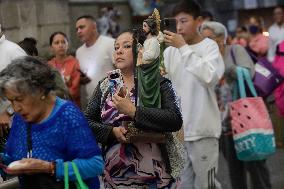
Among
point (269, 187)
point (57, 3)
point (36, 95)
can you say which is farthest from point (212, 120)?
point (57, 3)

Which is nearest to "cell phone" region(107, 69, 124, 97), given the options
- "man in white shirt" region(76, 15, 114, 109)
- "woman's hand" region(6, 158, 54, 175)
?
"woman's hand" region(6, 158, 54, 175)

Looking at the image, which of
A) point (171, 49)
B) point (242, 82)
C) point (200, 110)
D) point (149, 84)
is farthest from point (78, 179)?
point (242, 82)

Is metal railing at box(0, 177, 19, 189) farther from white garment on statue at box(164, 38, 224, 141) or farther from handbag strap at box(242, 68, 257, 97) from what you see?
handbag strap at box(242, 68, 257, 97)

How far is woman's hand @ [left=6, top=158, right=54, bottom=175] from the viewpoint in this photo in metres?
3.09

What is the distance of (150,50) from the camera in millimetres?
3863

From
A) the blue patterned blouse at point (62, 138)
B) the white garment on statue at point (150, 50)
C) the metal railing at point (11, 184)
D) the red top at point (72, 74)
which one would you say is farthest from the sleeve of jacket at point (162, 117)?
the red top at point (72, 74)

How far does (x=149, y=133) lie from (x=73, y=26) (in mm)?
7692

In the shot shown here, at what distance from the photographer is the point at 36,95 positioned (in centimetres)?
320

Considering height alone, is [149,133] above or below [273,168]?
above

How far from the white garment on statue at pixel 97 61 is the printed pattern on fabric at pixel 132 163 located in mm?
3701

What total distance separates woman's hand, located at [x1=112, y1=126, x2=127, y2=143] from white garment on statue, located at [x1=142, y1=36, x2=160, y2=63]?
0.45 meters

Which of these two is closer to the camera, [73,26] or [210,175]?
[210,175]

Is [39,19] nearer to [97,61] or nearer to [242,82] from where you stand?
[97,61]

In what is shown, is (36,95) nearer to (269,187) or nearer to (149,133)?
(149,133)
